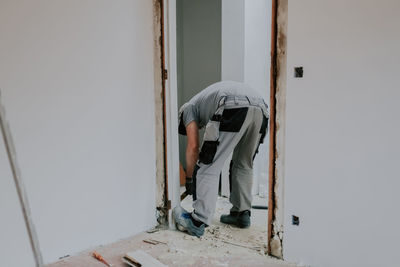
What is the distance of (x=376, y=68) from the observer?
1.40 metres

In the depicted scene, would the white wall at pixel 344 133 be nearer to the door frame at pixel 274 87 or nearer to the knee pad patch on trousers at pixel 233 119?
the door frame at pixel 274 87

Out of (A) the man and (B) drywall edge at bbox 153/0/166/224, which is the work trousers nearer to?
(A) the man

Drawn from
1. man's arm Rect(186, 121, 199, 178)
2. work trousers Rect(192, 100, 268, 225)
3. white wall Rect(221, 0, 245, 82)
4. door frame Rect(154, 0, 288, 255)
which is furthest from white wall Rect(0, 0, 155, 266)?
white wall Rect(221, 0, 245, 82)

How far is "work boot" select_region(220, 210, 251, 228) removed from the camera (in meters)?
2.47

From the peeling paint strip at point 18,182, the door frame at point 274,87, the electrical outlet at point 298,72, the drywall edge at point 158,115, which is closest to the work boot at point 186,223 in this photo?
the drywall edge at point 158,115

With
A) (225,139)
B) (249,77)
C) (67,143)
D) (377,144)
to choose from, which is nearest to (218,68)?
(249,77)

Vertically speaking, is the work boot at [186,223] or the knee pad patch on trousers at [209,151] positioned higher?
the knee pad patch on trousers at [209,151]

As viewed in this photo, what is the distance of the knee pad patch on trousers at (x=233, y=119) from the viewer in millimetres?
2174

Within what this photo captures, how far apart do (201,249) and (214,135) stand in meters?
0.74

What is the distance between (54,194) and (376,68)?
5.78ft

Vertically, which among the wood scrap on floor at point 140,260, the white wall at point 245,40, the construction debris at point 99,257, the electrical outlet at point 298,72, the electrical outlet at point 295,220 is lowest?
the construction debris at point 99,257

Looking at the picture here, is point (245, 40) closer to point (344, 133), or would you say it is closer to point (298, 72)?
point (298, 72)

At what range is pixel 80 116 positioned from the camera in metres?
1.95

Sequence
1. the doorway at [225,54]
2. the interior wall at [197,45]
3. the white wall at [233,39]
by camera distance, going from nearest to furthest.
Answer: the doorway at [225,54] → the white wall at [233,39] → the interior wall at [197,45]
